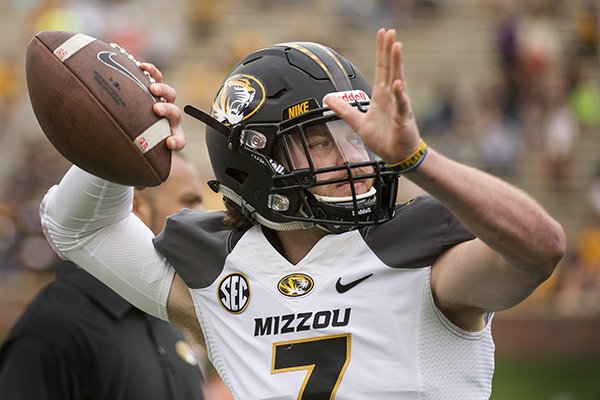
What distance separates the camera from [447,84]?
15.4 m

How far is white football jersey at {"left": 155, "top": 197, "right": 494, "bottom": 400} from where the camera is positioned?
2.88 metres

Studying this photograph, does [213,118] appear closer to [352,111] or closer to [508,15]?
[352,111]

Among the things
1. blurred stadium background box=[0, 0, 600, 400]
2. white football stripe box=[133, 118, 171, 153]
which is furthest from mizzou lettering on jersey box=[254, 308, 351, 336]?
blurred stadium background box=[0, 0, 600, 400]

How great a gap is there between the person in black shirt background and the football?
0.97 metres

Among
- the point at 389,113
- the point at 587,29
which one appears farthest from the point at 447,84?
the point at 389,113

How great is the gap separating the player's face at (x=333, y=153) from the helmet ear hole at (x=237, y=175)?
0.24 m

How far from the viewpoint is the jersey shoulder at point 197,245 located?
317 cm

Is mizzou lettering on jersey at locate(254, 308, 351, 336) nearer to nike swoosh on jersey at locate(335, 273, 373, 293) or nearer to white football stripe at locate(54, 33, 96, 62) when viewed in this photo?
nike swoosh on jersey at locate(335, 273, 373, 293)

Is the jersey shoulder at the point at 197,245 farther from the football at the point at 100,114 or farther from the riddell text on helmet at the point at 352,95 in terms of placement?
the riddell text on helmet at the point at 352,95

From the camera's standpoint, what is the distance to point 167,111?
3.09 metres

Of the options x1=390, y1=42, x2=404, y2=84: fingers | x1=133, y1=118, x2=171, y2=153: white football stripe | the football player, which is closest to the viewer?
x1=390, y1=42, x2=404, y2=84: fingers

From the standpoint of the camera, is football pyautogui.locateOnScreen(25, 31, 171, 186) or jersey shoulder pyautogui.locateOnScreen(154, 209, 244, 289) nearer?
football pyautogui.locateOnScreen(25, 31, 171, 186)

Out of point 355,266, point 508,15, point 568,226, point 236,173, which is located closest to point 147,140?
point 236,173

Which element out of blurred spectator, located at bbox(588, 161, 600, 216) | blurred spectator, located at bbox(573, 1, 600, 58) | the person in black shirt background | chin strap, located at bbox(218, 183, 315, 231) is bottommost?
blurred spectator, located at bbox(588, 161, 600, 216)
